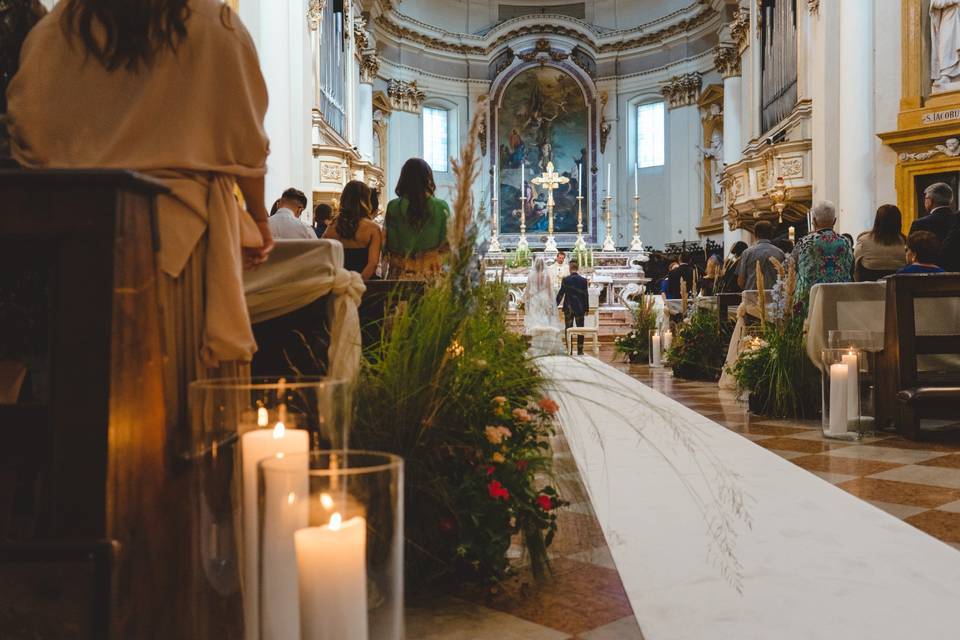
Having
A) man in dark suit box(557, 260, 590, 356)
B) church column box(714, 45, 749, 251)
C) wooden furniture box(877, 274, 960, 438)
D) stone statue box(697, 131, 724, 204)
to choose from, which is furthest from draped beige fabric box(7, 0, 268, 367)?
stone statue box(697, 131, 724, 204)

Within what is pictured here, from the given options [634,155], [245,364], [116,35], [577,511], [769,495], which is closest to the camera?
[116,35]

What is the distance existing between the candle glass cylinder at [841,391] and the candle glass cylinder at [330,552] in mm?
4000

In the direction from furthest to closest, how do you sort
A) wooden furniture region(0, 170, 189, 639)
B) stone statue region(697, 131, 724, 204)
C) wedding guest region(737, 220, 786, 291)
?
stone statue region(697, 131, 724, 204), wedding guest region(737, 220, 786, 291), wooden furniture region(0, 170, 189, 639)

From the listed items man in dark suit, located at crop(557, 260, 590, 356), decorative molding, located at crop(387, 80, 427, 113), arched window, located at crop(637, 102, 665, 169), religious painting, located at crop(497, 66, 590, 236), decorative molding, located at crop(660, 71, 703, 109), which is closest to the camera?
man in dark suit, located at crop(557, 260, 590, 356)

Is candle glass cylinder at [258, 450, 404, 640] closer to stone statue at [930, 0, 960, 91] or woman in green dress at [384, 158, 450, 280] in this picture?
woman in green dress at [384, 158, 450, 280]

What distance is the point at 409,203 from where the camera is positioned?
402cm

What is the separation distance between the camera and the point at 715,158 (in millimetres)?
19391

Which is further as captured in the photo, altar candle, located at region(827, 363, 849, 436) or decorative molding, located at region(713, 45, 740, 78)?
decorative molding, located at region(713, 45, 740, 78)

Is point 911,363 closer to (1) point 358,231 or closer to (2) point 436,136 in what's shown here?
(1) point 358,231

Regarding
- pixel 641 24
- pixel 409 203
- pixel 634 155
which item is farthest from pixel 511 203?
pixel 409 203

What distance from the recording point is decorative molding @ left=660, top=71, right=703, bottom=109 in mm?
20156

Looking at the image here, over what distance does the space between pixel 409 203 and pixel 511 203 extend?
1897 cm

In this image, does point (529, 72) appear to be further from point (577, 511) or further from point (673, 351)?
point (577, 511)

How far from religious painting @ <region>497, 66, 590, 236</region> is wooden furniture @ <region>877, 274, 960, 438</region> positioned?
18069 millimetres
